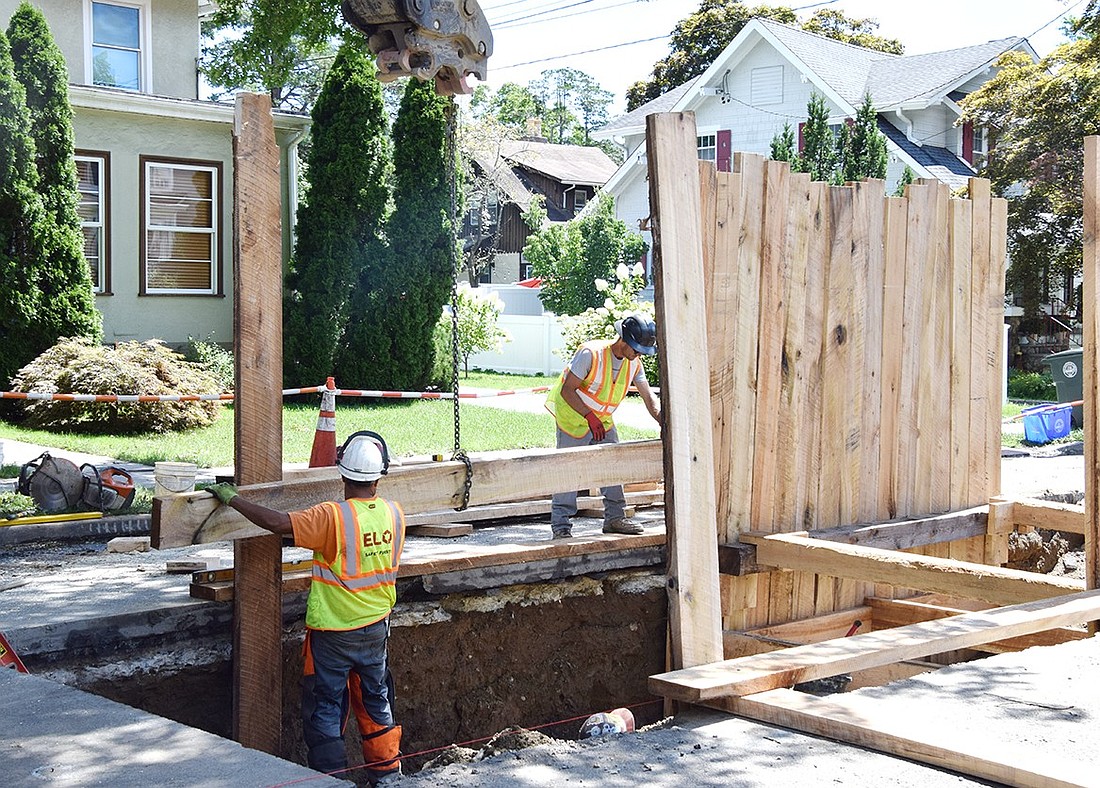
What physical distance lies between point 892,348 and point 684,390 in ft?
8.11

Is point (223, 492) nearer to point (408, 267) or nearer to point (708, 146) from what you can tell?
point (408, 267)

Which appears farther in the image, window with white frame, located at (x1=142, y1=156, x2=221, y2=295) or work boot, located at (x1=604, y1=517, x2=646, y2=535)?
window with white frame, located at (x1=142, y1=156, x2=221, y2=295)

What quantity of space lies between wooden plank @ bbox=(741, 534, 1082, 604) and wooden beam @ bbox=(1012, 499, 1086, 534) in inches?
53.1

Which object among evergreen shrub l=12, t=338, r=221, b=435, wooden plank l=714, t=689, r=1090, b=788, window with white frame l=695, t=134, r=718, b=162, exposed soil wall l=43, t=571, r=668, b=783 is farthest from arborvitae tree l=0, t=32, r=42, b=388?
window with white frame l=695, t=134, r=718, b=162

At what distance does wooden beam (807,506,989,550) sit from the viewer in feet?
25.6

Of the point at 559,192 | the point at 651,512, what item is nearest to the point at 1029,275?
the point at 651,512

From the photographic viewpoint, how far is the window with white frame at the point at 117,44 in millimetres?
20531

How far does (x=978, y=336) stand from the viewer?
8.56 m

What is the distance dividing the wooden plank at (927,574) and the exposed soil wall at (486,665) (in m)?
1.51

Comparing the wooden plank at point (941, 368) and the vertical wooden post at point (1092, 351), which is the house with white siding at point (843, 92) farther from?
the vertical wooden post at point (1092, 351)

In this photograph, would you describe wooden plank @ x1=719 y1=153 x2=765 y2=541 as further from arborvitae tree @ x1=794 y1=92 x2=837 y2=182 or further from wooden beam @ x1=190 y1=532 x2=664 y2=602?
arborvitae tree @ x1=794 y1=92 x2=837 y2=182

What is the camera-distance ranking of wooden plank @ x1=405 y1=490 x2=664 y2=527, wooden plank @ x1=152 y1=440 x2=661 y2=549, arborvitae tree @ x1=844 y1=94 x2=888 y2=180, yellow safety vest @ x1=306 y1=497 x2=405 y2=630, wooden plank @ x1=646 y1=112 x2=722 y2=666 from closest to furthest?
wooden plank @ x1=152 y1=440 x2=661 y2=549
yellow safety vest @ x1=306 y1=497 x2=405 y2=630
wooden plank @ x1=646 y1=112 x2=722 y2=666
wooden plank @ x1=405 y1=490 x2=664 y2=527
arborvitae tree @ x1=844 y1=94 x2=888 y2=180

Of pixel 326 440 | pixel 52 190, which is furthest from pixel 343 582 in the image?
pixel 52 190

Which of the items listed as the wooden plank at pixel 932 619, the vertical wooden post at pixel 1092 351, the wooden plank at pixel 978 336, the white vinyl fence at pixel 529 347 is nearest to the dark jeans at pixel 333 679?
the wooden plank at pixel 932 619
